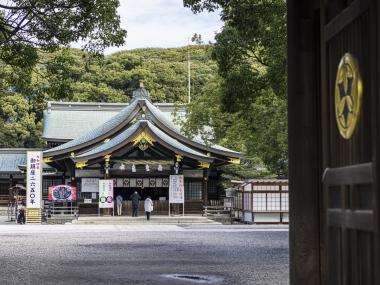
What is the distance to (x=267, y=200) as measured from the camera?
1086 inches

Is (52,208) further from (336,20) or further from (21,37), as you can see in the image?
(336,20)

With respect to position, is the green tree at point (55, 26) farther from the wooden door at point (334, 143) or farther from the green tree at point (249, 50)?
the wooden door at point (334, 143)

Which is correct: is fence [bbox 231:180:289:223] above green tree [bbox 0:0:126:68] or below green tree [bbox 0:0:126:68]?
below

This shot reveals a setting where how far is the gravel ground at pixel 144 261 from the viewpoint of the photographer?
9516mm

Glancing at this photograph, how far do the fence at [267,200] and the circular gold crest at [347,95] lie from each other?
23.5m

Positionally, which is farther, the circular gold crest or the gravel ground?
the gravel ground

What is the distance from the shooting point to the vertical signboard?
29078 mm

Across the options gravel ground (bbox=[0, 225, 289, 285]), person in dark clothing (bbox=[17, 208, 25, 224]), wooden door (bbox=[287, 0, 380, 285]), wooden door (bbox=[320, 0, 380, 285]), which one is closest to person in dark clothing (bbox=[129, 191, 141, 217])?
person in dark clothing (bbox=[17, 208, 25, 224])

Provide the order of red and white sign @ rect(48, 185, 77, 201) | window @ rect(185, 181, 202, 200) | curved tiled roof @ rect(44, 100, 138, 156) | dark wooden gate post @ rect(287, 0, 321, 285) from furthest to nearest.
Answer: window @ rect(185, 181, 202, 200)
curved tiled roof @ rect(44, 100, 138, 156)
red and white sign @ rect(48, 185, 77, 201)
dark wooden gate post @ rect(287, 0, 321, 285)

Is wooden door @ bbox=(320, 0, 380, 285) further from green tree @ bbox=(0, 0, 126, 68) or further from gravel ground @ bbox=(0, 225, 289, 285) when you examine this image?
green tree @ bbox=(0, 0, 126, 68)

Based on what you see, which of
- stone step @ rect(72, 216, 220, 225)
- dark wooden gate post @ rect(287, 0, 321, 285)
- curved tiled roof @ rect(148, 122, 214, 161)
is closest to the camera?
dark wooden gate post @ rect(287, 0, 321, 285)

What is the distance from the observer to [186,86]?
71.6m

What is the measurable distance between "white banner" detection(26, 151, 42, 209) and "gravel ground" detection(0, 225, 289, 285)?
1094 cm

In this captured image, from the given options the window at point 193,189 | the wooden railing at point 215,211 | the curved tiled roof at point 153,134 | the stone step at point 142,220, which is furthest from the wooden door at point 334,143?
the window at point 193,189
